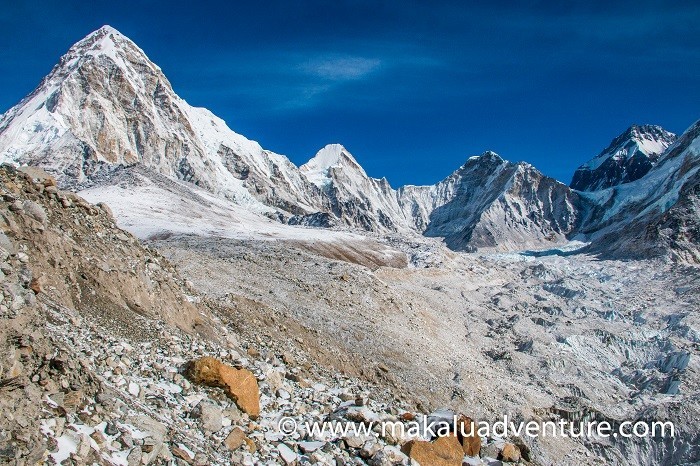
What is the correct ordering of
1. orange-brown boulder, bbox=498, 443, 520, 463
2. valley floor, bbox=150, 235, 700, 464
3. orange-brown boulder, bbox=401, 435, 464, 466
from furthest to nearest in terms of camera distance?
valley floor, bbox=150, 235, 700, 464, orange-brown boulder, bbox=498, 443, 520, 463, orange-brown boulder, bbox=401, 435, 464, 466

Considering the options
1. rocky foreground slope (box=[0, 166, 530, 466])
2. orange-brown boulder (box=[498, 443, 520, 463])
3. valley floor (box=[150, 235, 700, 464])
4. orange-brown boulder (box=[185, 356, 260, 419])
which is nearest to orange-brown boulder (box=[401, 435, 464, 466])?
rocky foreground slope (box=[0, 166, 530, 466])

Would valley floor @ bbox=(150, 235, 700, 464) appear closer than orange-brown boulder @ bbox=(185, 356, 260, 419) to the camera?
No

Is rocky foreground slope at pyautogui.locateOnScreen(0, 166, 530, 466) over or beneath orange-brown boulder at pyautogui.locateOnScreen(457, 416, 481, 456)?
over

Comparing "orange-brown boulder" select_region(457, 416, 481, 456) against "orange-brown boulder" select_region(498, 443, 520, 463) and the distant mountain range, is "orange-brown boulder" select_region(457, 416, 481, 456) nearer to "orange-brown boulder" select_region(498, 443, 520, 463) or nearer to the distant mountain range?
"orange-brown boulder" select_region(498, 443, 520, 463)

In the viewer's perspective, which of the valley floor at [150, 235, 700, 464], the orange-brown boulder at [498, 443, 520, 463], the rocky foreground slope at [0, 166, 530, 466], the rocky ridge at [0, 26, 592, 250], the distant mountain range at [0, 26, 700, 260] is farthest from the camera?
the rocky ridge at [0, 26, 592, 250]

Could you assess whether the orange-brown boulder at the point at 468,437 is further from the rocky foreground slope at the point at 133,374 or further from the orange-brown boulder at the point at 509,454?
the orange-brown boulder at the point at 509,454

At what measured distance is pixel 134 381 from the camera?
37.3 ft

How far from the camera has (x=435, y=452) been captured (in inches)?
496

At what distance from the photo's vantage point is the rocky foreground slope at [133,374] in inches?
347

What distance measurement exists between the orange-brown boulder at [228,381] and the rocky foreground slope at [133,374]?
0.02 meters

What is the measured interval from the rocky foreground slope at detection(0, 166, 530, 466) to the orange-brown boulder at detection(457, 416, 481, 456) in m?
0.06

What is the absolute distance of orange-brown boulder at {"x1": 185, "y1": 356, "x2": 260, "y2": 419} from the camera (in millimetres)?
12430

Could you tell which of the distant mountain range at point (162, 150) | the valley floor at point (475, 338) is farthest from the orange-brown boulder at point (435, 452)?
the distant mountain range at point (162, 150)

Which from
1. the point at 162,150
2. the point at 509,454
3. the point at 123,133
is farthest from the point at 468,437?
the point at 162,150
